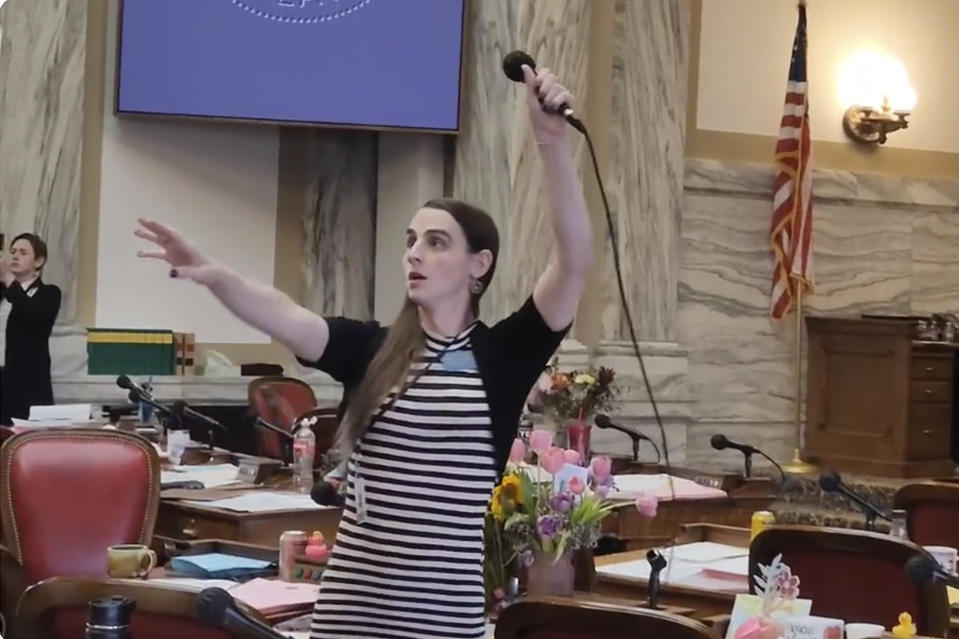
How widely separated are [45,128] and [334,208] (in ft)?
5.65

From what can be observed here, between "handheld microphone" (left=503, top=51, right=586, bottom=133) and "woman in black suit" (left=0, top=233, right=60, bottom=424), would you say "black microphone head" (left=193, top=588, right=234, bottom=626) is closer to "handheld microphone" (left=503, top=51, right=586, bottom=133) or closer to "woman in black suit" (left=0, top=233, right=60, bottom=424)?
"handheld microphone" (left=503, top=51, right=586, bottom=133)

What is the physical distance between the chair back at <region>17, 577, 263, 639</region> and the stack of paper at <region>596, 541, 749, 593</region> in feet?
5.34

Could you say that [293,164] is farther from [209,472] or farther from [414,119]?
[209,472]

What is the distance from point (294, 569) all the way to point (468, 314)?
1.16m

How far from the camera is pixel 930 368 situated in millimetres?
8625

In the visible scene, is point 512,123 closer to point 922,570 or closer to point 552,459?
point 552,459

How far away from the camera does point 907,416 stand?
28.2ft

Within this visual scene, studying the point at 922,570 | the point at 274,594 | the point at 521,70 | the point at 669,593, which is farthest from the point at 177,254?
the point at 669,593

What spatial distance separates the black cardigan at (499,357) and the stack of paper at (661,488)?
2522mm

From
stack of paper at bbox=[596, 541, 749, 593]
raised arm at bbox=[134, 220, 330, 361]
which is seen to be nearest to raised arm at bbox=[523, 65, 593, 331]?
raised arm at bbox=[134, 220, 330, 361]

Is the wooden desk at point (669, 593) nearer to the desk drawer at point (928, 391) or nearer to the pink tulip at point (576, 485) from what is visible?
the pink tulip at point (576, 485)

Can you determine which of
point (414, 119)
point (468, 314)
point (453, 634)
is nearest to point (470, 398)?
point (468, 314)

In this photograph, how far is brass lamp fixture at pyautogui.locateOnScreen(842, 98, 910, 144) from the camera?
9422 millimetres

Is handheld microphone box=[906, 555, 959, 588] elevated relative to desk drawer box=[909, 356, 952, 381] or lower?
lower
